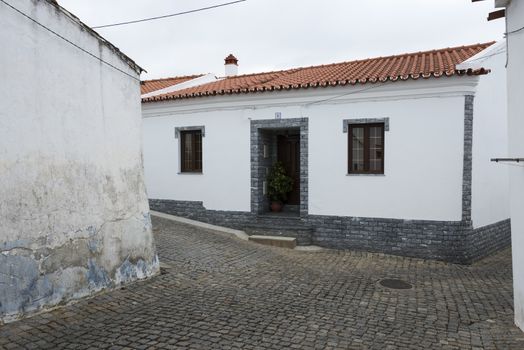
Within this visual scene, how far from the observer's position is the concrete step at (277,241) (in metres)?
10.3

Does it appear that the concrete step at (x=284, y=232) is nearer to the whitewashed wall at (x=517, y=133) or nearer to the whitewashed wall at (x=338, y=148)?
the whitewashed wall at (x=338, y=148)

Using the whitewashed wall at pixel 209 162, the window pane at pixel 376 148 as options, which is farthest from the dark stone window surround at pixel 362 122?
the whitewashed wall at pixel 209 162

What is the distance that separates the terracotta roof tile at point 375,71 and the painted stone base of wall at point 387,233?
3.37 meters

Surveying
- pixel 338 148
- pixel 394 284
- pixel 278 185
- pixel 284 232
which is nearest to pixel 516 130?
pixel 394 284

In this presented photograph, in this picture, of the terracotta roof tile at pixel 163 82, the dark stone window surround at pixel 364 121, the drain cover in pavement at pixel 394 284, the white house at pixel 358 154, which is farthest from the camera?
the terracotta roof tile at pixel 163 82

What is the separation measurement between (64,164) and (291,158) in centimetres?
760

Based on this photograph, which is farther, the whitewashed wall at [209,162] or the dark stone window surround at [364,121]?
the whitewashed wall at [209,162]

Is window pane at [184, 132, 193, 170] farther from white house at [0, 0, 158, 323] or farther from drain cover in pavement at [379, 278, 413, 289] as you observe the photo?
drain cover in pavement at [379, 278, 413, 289]

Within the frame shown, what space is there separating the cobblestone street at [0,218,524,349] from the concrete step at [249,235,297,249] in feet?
4.26

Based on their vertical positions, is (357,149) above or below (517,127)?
below

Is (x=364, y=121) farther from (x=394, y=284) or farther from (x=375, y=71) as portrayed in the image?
(x=394, y=284)

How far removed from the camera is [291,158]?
1220 centimetres

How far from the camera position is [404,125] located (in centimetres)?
947

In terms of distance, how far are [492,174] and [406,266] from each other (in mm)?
3550
